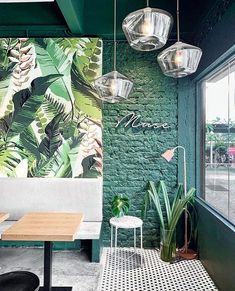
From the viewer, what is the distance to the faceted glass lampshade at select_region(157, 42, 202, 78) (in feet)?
6.75

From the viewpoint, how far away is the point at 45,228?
2369 mm

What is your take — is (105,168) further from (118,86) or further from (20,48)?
(20,48)

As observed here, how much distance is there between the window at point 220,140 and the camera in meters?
2.80

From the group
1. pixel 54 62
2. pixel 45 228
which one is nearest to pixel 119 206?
pixel 45 228

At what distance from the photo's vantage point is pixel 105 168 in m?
3.91

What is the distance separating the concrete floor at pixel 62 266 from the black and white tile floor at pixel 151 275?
0.14 metres

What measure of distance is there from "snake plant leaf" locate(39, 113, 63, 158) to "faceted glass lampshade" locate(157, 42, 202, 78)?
2.03 m

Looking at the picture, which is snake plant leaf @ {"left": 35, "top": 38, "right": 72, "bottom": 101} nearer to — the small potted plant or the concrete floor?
the small potted plant

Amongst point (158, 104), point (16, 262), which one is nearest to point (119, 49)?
point (158, 104)

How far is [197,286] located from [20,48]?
3621 mm

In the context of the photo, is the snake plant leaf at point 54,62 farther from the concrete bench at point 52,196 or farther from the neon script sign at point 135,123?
the concrete bench at point 52,196

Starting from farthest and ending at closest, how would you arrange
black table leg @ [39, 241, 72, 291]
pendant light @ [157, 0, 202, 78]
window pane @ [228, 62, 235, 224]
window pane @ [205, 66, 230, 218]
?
window pane @ [205, 66, 230, 218], window pane @ [228, 62, 235, 224], black table leg @ [39, 241, 72, 291], pendant light @ [157, 0, 202, 78]

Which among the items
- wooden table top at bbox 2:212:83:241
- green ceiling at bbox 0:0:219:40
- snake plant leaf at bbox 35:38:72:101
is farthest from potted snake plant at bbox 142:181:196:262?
green ceiling at bbox 0:0:219:40

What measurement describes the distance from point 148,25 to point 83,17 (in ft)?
7.64
